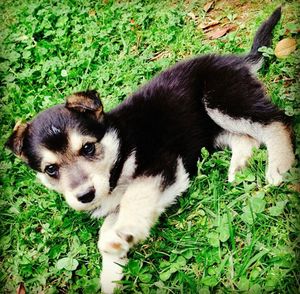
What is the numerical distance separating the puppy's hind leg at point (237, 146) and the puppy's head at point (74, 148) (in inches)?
31.5

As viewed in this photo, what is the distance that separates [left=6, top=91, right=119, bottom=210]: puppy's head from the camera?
289cm

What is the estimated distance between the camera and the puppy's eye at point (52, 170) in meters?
3.05

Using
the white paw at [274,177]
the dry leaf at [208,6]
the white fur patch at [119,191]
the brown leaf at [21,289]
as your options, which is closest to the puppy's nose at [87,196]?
the white fur patch at [119,191]

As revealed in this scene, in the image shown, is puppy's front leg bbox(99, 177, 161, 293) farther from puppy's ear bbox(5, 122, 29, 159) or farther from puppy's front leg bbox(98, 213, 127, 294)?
puppy's ear bbox(5, 122, 29, 159)

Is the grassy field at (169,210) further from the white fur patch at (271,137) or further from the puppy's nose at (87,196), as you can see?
the puppy's nose at (87,196)

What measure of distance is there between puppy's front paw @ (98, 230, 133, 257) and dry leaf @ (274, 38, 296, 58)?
6.66 ft

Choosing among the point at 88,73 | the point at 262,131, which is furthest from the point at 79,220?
the point at 88,73

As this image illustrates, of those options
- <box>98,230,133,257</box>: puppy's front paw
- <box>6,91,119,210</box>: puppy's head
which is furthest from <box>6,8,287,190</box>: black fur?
<box>98,230,133,257</box>: puppy's front paw

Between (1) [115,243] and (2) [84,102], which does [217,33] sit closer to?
(2) [84,102]

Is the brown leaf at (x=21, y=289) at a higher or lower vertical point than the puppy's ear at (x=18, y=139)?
lower

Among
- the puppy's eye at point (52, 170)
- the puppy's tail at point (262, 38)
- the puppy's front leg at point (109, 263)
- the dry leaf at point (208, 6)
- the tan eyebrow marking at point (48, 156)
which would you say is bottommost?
the puppy's front leg at point (109, 263)

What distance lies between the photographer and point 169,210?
124 inches

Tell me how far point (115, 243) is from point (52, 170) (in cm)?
68

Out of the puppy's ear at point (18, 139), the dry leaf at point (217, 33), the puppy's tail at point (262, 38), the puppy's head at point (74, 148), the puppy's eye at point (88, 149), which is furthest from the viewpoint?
the dry leaf at point (217, 33)
